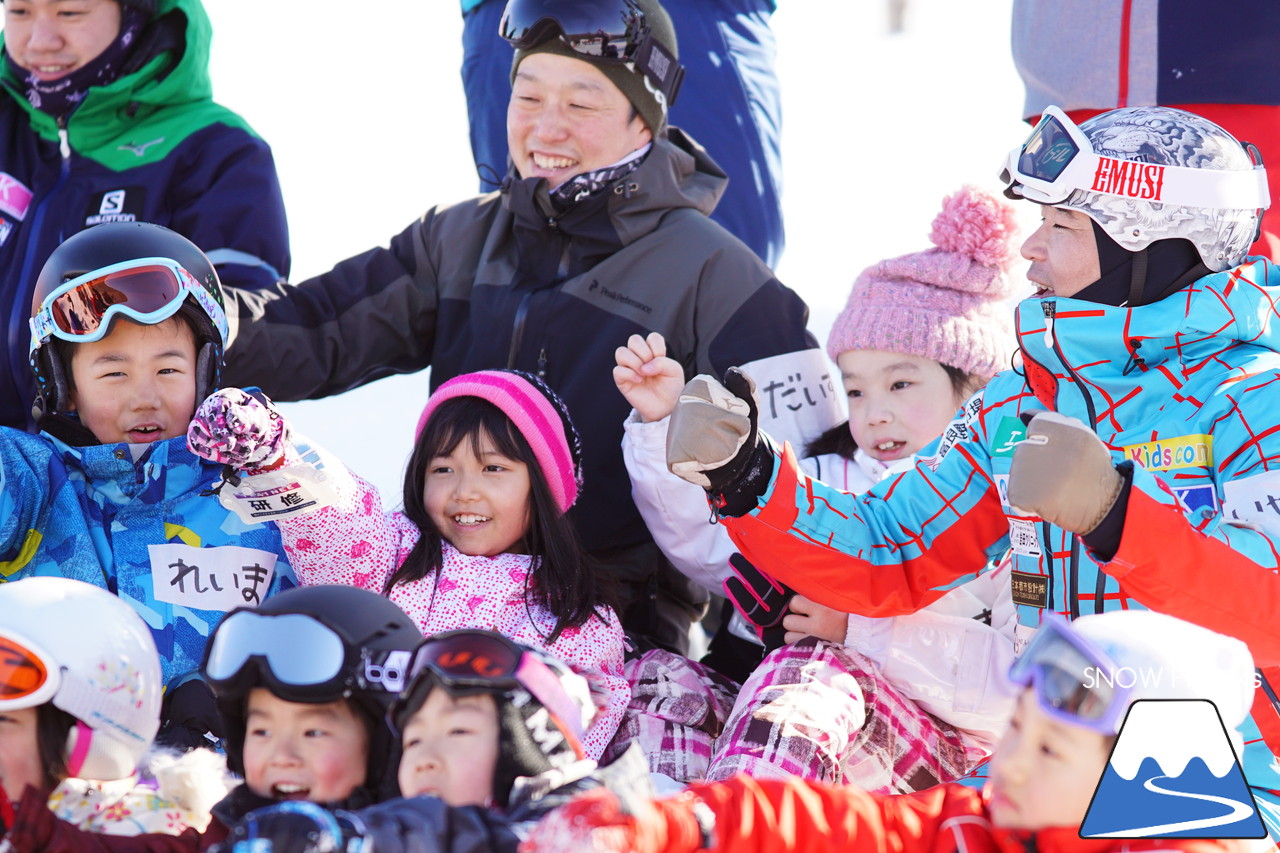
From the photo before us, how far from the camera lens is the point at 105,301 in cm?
287

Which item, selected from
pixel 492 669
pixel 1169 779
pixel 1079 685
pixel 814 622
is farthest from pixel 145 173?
pixel 1169 779

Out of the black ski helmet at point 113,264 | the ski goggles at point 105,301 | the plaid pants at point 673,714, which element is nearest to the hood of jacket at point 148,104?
the black ski helmet at point 113,264

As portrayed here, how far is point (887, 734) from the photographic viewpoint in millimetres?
2803

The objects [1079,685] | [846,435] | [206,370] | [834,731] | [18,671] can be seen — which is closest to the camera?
[1079,685]

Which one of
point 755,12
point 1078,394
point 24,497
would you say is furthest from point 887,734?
point 755,12

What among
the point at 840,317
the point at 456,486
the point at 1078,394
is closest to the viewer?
the point at 1078,394

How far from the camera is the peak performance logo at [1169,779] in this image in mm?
1792

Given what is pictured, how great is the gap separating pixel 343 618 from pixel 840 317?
76.5 inches

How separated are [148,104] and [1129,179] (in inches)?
100

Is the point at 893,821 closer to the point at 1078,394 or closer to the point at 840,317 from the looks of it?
the point at 1078,394

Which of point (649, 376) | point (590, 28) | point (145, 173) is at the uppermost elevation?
point (590, 28)

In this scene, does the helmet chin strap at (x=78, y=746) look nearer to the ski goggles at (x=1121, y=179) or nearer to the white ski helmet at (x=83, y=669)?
the white ski helmet at (x=83, y=669)

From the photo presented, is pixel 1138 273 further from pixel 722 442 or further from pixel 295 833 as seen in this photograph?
pixel 295 833

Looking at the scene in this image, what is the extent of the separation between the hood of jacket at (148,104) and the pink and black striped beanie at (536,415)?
1.27m
